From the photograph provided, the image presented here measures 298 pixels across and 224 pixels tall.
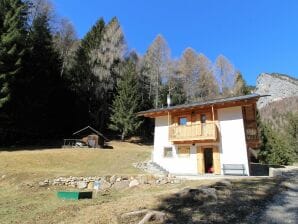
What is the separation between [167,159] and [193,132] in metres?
3.79

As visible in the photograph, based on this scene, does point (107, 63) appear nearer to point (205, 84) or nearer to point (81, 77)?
point (81, 77)

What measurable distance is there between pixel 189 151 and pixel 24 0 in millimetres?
31217

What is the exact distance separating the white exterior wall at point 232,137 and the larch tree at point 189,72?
2787 centimetres

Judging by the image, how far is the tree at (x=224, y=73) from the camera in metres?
50.7

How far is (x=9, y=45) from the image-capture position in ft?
99.0

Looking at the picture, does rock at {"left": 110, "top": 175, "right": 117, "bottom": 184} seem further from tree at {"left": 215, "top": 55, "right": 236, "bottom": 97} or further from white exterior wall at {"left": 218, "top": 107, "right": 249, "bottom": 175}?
tree at {"left": 215, "top": 55, "right": 236, "bottom": 97}

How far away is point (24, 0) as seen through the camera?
36.8 m

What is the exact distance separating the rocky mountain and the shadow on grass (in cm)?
7435

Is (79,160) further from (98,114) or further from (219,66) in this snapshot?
(219,66)

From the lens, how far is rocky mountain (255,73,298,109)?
84.5 meters

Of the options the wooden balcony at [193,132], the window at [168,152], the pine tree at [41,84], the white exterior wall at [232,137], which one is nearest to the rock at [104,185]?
the wooden balcony at [193,132]

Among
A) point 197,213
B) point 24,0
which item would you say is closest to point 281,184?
point 197,213

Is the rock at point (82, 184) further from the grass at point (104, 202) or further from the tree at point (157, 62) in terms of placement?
the tree at point (157, 62)

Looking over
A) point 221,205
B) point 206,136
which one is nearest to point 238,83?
point 206,136
